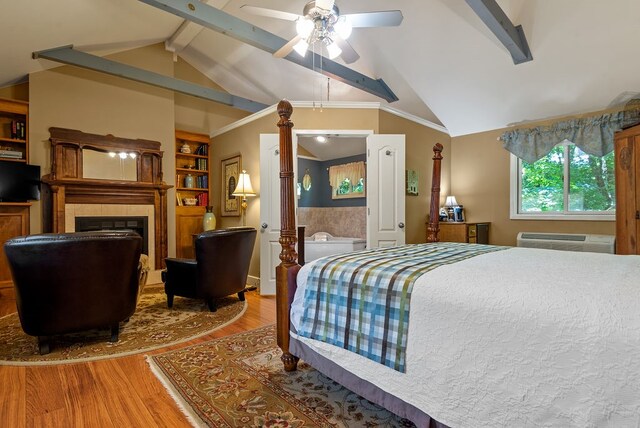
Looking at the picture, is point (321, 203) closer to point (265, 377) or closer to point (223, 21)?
point (223, 21)

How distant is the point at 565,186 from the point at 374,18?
138 inches

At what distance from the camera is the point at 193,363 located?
2207 millimetres

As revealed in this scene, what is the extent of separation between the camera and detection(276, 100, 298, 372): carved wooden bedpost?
2.00 metres

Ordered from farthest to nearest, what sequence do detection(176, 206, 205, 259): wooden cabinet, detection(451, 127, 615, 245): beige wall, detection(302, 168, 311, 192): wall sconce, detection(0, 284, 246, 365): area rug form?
1. detection(302, 168, 311, 192): wall sconce
2. detection(176, 206, 205, 259): wooden cabinet
3. detection(451, 127, 615, 245): beige wall
4. detection(0, 284, 246, 365): area rug

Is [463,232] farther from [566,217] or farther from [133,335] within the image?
[133,335]

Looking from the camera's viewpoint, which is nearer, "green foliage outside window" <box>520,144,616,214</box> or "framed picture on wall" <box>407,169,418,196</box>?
"green foliage outside window" <box>520,144,616,214</box>

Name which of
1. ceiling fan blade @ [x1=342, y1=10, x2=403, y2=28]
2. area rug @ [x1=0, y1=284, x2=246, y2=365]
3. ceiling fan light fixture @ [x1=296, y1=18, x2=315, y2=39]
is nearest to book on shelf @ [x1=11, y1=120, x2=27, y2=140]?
area rug @ [x1=0, y1=284, x2=246, y2=365]

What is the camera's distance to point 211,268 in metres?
3.31

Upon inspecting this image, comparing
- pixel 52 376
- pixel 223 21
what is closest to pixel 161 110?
pixel 223 21

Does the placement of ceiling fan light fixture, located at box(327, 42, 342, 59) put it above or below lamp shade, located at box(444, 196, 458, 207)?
above

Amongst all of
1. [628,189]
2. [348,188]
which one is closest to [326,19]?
[628,189]

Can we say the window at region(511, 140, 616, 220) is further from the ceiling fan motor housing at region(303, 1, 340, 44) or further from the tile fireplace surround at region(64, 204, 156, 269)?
the tile fireplace surround at region(64, 204, 156, 269)

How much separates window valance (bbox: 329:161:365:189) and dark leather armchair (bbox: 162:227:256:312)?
306 cm

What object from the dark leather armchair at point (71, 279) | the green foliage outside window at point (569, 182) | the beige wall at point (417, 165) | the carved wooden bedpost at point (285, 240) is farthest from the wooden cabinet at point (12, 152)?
the green foliage outside window at point (569, 182)
